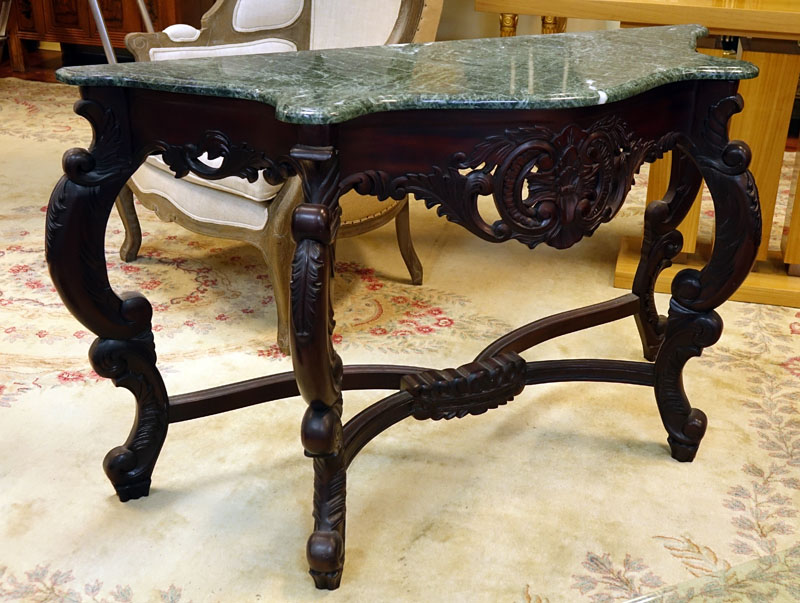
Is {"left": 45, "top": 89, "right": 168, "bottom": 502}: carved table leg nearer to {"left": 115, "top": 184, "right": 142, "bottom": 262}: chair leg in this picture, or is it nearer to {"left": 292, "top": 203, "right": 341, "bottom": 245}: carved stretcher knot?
{"left": 292, "top": 203, "right": 341, "bottom": 245}: carved stretcher knot

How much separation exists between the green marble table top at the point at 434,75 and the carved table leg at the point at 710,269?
0.13 m

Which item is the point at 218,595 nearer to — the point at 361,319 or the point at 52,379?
the point at 52,379

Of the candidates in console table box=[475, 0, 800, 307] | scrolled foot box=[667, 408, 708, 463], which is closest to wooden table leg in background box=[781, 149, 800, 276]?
console table box=[475, 0, 800, 307]

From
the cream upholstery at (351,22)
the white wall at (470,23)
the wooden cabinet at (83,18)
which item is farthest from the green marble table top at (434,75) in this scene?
the wooden cabinet at (83,18)

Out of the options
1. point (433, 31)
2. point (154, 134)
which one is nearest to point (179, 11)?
point (433, 31)

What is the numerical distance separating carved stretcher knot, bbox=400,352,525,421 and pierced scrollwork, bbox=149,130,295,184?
1.85ft

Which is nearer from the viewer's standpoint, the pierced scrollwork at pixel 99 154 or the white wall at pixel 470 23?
the pierced scrollwork at pixel 99 154

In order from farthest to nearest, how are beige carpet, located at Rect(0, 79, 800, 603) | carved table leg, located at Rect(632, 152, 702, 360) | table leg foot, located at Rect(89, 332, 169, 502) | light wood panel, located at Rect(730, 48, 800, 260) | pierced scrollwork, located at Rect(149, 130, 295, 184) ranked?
1. light wood panel, located at Rect(730, 48, 800, 260)
2. carved table leg, located at Rect(632, 152, 702, 360)
3. table leg foot, located at Rect(89, 332, 169, 502)
4. beige carpet, located at Rect(0, 79, 800, 603)
5. pierced scrollwork, located at Rect(149, 130, 295, 184)

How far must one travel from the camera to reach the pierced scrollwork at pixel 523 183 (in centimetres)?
147

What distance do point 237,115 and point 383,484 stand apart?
2.86 feet

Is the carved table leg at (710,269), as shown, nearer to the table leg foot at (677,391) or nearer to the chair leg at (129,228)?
the table leg foot at (677,391)

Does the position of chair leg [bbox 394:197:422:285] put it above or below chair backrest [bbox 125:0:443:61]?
below

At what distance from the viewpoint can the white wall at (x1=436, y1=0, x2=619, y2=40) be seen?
568 centimetres

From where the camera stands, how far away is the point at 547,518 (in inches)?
71.9
